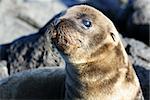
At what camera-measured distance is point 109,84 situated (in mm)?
5156

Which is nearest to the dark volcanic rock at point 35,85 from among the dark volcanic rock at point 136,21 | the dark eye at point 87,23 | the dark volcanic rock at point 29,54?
the dark volcanic rock at point 29,54

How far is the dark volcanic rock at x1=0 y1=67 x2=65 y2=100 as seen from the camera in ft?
19.5

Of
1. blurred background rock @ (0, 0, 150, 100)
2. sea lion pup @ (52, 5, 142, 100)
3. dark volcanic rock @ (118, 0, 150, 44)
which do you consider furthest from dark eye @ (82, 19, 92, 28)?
dark volcanic rock @ (118, 0, 150, 44)

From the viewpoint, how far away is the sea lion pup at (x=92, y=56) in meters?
4.82

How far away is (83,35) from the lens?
16.0 feet

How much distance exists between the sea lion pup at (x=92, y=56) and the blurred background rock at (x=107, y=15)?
2359 mm

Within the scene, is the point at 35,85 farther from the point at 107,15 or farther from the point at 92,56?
the point at 107,15

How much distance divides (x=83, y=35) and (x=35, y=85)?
147cm

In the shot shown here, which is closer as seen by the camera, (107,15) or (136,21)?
(136,21)

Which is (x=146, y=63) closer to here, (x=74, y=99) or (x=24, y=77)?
(x=24, y=77)

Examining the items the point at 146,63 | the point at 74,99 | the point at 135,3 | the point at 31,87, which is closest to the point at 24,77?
the point at 31,87

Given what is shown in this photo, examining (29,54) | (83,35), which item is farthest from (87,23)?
(29,54)

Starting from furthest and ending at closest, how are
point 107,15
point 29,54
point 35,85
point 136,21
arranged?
point 107,15 → point 136,21 → point 29,54 → point 35,85

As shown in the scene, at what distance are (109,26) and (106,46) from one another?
19 centimetres
